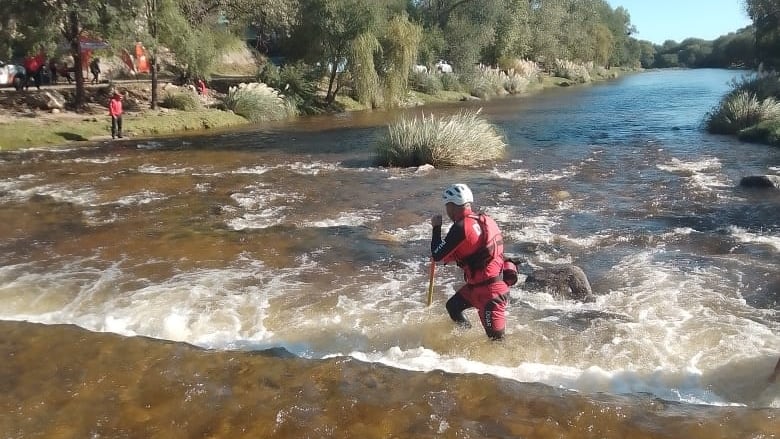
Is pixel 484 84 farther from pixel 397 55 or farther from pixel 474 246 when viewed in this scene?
pixel 474 246

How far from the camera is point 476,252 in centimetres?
636

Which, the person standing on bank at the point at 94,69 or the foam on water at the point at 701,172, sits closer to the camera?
the foam on water at the point at 701,172

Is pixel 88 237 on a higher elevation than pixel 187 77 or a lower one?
lower

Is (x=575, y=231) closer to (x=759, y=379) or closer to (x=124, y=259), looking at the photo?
(x=759, y=379)

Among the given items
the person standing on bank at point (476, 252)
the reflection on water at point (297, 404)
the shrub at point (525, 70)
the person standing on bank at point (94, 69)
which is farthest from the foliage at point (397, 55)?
the reflection on water at point (297, 404)

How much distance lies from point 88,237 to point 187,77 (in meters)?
26.0

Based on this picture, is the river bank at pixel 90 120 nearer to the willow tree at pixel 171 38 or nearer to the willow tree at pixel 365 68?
the willow tree at pixel 171 38

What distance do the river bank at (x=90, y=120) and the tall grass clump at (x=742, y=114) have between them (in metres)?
21.0

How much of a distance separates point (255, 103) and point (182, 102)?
3.53 m

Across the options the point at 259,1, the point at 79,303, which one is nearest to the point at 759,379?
the point at 79,303

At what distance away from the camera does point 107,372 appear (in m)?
5.93

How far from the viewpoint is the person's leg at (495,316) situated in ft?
21.1

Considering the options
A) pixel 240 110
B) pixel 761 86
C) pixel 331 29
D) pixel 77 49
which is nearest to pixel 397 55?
pixel 331 29

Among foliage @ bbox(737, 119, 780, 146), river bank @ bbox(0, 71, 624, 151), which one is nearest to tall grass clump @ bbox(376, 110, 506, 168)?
foliage @ bbox(737, 119, 780, 146)
